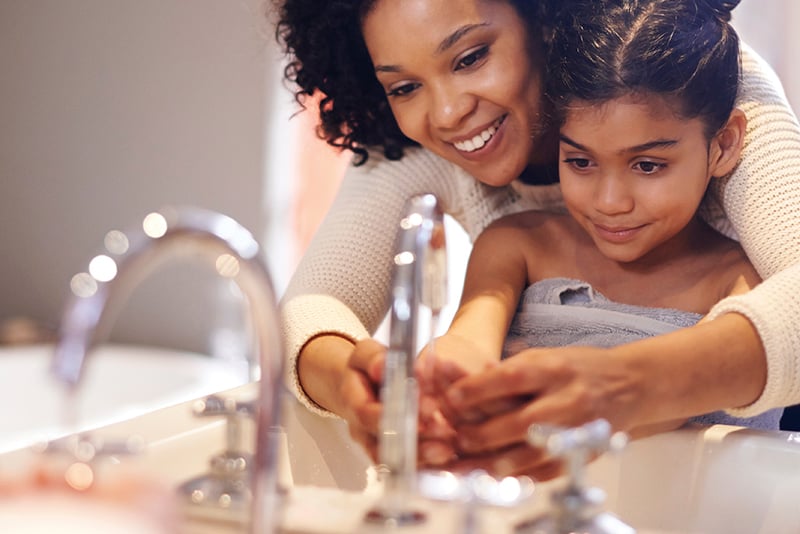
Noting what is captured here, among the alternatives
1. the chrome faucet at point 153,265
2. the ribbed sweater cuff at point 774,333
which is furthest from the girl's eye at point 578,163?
the chrome faucet at point 153,265

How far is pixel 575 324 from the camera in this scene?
1097 millimetres

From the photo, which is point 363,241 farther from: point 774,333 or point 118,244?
point 118,244

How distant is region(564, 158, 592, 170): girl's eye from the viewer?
106cm

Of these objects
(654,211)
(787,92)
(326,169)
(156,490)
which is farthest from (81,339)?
(326,169)

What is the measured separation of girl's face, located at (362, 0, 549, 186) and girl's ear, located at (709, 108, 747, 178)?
20 centimetres

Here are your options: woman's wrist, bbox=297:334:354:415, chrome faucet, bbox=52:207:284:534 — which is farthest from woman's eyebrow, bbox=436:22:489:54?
chrome faucet, bbox=52:207:284:534

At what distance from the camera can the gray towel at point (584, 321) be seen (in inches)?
41.8

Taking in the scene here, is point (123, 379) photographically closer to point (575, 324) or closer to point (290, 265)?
point (290, 265)

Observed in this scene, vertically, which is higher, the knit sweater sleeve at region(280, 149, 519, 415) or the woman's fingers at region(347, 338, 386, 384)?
the woman's fingers at region(347, 338, 386, 384)

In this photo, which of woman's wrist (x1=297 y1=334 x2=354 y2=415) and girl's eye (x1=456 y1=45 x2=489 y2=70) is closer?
woman's wrist (x1=297 y1=334 x2=354 y2=415)

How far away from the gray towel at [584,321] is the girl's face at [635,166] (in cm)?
7

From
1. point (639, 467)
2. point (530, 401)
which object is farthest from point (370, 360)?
point (639, 467)

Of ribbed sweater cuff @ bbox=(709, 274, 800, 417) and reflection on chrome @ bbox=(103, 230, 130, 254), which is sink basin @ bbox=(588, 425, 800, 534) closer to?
ribbed sweater cuff @ bbox=(709, 274, 800, 417)

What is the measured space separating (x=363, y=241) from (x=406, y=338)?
569mm
